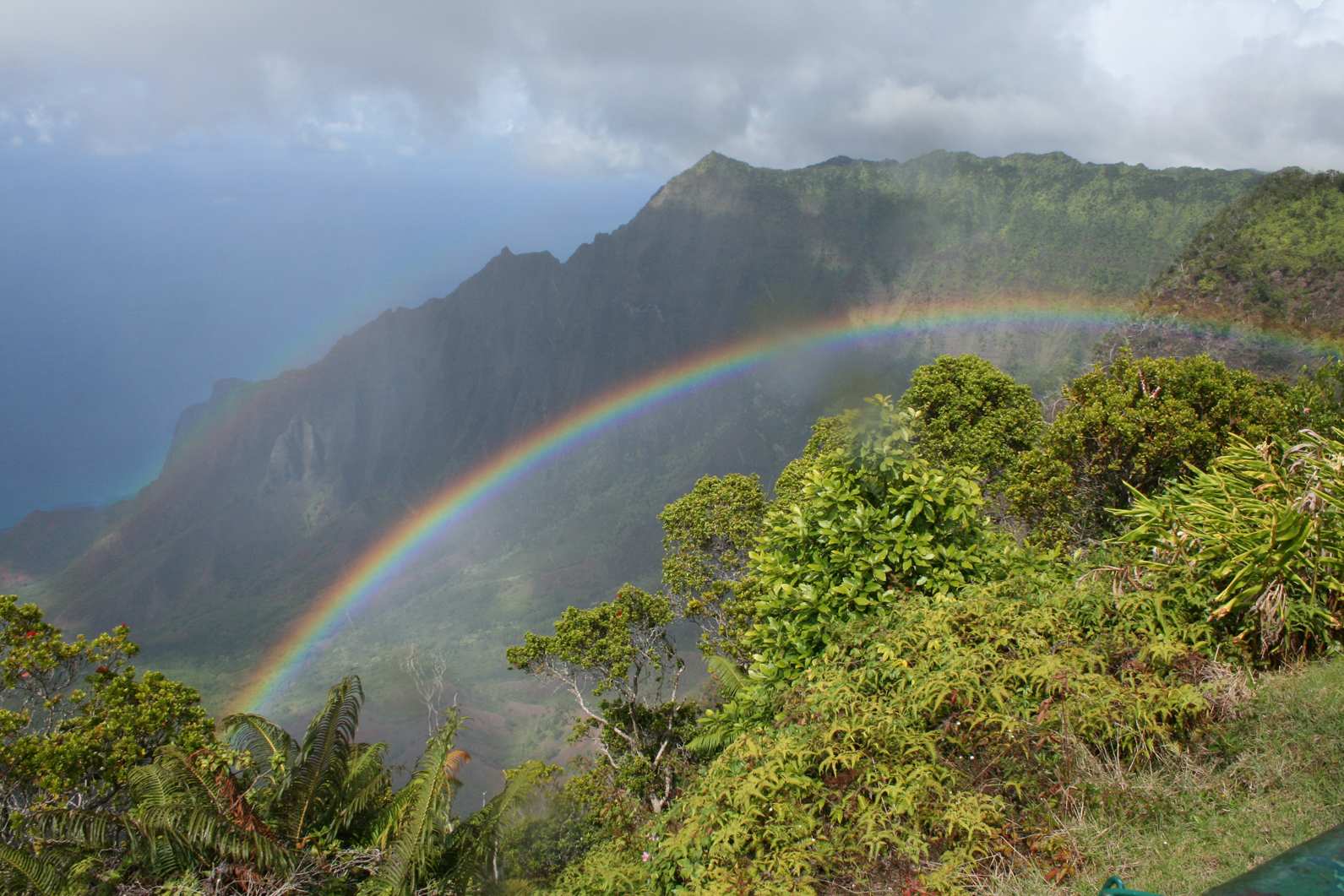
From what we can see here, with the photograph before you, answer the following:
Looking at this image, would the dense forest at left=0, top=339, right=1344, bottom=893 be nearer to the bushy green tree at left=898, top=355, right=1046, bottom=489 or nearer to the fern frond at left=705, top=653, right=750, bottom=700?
the fern frond at left=705, top=653, right=750, bottom=700

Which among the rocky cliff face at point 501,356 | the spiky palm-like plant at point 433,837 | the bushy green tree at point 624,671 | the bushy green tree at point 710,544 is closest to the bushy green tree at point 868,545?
the spiky palm-like plant at point 433,837

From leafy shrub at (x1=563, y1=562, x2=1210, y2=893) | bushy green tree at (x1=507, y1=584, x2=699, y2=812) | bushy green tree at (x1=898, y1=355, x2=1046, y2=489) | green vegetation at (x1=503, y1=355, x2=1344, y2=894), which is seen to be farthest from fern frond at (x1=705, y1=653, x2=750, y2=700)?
bushy green tree at (x1=898, y1=355, x2=1046, y2=489)

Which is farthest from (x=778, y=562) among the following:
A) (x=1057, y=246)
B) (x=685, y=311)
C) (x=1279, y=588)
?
(x=685, y=311)

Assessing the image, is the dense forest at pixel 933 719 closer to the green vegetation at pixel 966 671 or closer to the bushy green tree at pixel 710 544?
the green vegetation at pixel 966 671

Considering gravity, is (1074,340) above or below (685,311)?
below

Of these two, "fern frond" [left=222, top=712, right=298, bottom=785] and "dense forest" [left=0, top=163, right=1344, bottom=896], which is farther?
"fern frond" [left=222, top=712, right=298, bottom=785]

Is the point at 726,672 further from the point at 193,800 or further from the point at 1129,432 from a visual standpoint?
the point at 1129,432

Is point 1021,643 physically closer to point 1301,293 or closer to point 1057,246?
point 1301,293
